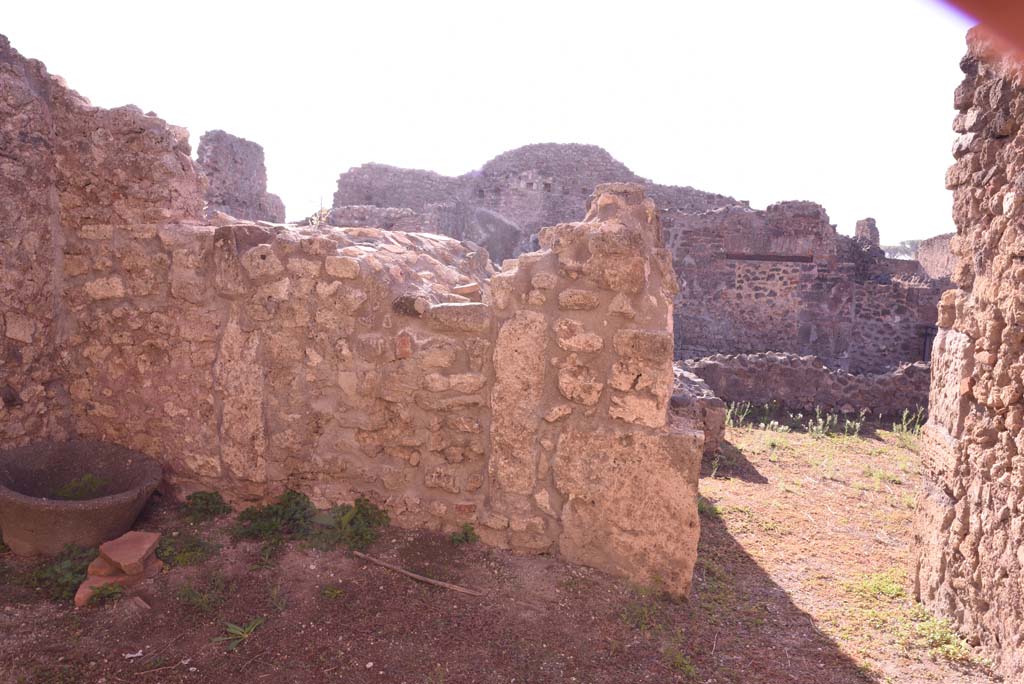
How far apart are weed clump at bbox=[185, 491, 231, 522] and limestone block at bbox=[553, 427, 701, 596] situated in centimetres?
221

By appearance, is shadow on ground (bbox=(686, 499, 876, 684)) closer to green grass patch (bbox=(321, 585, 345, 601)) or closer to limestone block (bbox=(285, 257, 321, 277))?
green grass patch (bbox=(321, 585, 345, 601))

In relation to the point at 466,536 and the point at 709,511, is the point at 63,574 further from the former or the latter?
the point at 709,511

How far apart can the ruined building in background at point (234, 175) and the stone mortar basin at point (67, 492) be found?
33.5ft

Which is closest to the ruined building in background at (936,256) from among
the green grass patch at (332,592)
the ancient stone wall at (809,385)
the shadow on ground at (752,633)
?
the ancient stone wall at (809,385)

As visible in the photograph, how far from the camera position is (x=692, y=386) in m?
7.84

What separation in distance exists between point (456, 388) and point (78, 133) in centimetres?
303

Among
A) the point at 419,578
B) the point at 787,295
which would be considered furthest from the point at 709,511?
the point at 787,295

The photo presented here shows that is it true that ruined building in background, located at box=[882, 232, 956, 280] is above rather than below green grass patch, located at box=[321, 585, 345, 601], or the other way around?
above

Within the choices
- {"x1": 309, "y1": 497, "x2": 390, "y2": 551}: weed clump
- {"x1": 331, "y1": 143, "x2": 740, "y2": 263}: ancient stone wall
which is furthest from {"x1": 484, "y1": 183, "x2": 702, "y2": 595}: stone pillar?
{"x1": 331, "y1": 143, "x2": 740, "y2": 263}: ancient stone wall

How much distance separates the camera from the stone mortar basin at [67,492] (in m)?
3.28

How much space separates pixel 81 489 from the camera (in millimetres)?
3695

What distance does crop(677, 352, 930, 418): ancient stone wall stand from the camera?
9.36 meters

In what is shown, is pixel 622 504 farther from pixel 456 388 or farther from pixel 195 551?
pixel 195 551

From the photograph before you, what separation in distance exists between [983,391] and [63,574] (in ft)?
16.1
